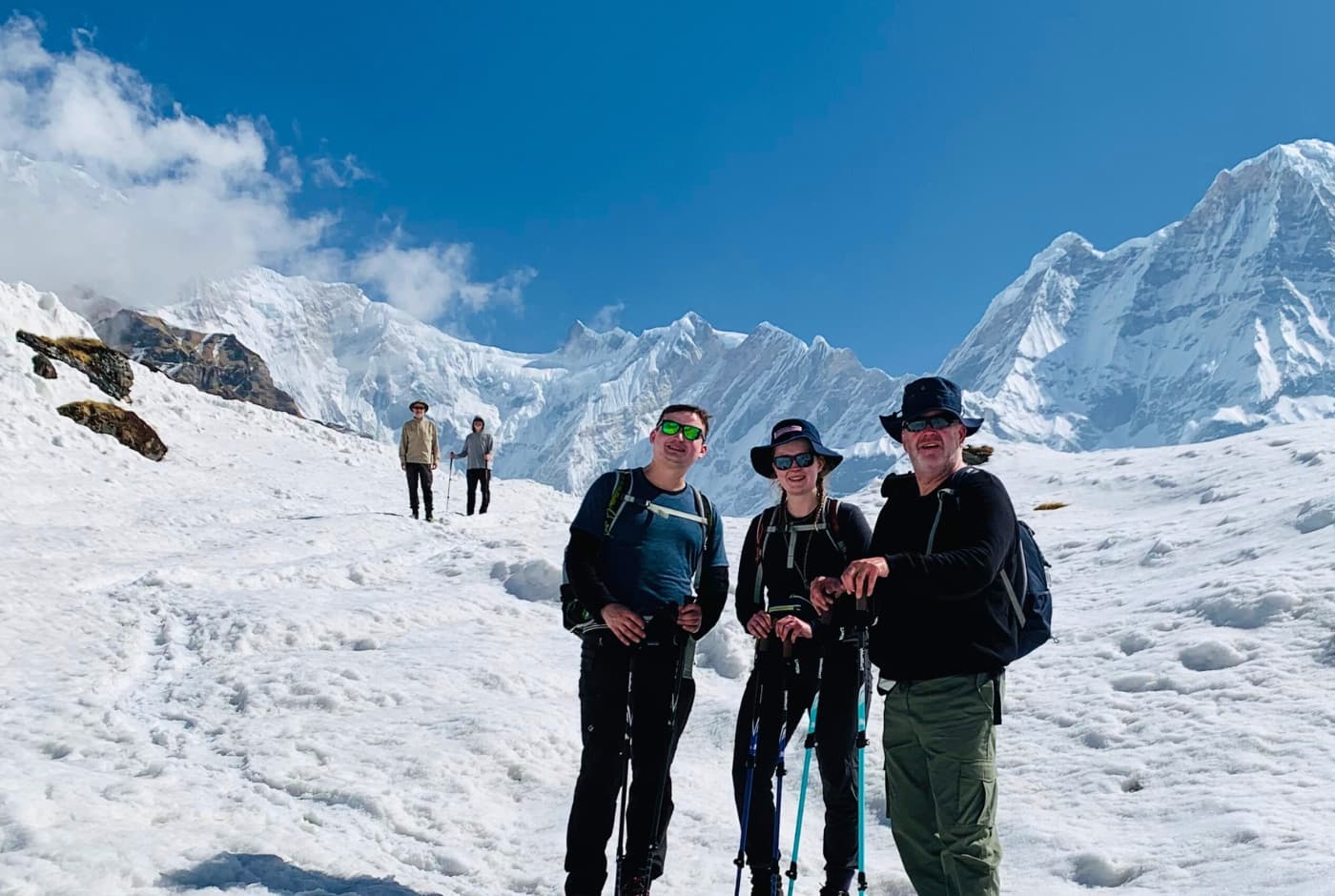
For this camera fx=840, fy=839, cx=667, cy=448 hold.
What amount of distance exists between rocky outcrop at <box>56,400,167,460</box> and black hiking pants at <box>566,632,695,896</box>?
19.6m

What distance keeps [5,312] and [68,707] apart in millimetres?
23566

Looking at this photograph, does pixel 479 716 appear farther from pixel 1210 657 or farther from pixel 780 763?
pixel 1210 657

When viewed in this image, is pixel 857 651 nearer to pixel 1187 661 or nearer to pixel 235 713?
pixel 1187 661

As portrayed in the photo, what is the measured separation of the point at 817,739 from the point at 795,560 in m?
0.96

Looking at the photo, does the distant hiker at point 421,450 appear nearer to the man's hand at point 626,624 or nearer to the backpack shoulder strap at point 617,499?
the backpack shoulder strap at point 617,499

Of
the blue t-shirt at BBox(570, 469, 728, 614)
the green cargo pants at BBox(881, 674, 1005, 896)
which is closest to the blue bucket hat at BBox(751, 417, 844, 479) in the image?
the blue t-shirt at BBox(570, 469, 728, 614)

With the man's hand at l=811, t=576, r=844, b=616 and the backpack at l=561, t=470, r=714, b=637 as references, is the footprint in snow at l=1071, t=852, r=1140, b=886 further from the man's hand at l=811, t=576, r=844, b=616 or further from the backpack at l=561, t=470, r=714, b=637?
the backpack at l=561, t=470, r=714, b=637

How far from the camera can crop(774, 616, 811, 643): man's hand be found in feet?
14.3

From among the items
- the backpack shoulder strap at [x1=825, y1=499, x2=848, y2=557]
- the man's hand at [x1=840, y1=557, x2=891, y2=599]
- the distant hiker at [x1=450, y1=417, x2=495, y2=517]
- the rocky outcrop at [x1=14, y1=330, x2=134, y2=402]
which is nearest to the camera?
the man's hand at [x1=840, y1=557, x2=891, y2=599]

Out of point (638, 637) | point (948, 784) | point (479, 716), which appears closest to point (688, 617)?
point (638, 637)

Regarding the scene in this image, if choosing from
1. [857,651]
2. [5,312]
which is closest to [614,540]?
[857,651]

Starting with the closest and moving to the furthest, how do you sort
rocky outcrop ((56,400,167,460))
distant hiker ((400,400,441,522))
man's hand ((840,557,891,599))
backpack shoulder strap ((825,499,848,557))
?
1. man's hand ((840,557,891,599))
2. backpack shoulder strap ((825,499,848,557))
3. distant hiker ((400,400,441,522))
4. rocky outcrop ((56,400,167,460))

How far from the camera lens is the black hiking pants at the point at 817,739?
14.3ft

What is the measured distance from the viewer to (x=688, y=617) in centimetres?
437
